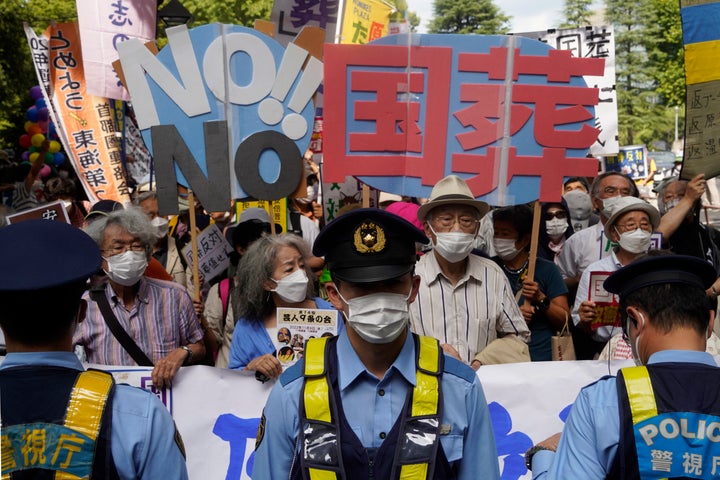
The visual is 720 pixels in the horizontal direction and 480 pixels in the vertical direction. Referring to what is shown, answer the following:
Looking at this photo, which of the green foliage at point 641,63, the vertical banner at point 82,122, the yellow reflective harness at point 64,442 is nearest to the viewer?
the yellow reflective harness at point 64,442

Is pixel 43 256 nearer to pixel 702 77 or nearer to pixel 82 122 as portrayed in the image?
pixel 702 77

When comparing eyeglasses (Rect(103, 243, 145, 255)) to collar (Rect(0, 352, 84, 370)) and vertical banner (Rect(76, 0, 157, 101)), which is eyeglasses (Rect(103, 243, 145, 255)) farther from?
vertical banner (Rect(76, 0, 157, 101))

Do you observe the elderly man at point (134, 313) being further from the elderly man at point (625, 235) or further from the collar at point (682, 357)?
the collar at point (682, 357)

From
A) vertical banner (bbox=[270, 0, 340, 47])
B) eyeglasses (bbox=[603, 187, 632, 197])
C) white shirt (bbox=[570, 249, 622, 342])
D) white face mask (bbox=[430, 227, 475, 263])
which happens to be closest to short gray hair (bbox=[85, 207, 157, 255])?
white face mask (bbox=[430, 227, 475, 263])

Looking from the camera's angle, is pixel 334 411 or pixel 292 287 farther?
pixel 292 287

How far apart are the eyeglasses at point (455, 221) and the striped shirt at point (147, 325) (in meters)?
1.41

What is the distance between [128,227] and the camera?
4.24 metres

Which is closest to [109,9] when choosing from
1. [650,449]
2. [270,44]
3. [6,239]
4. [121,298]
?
[270,44]

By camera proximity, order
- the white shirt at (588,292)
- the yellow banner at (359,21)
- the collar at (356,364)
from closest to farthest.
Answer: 1. the collar at (356,364)
2. the white shirt at (588,292)
3. the yellow banner at (359,21)

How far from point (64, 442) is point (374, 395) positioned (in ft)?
2.70

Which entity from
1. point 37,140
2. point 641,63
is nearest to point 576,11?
point 641,63

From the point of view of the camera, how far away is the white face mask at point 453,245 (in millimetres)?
4164

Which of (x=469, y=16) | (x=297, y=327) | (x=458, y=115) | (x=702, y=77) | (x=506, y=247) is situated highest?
(x=469, y=16)

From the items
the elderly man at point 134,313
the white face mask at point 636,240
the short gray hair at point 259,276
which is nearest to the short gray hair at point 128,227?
the elderly man at point 134,313
